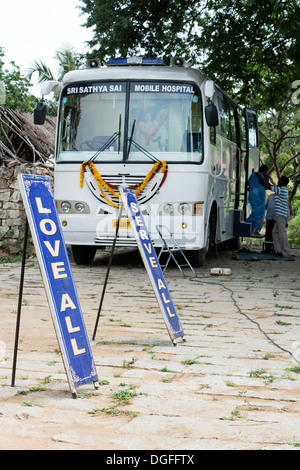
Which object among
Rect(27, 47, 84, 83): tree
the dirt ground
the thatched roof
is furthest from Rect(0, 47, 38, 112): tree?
the dirt ground

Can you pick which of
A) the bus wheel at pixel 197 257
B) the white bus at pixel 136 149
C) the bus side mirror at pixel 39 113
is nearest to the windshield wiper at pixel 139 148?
the white bus at pixel 136 149

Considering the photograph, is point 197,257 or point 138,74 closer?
point 138,74

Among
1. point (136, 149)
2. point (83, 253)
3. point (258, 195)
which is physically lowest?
point (83, 253)

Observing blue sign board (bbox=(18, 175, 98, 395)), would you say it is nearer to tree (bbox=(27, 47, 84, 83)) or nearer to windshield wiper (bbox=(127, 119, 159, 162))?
windshield wiper (bbox=(127, 119, 159, 162))

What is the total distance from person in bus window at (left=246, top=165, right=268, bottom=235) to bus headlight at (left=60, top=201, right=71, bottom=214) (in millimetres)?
6009

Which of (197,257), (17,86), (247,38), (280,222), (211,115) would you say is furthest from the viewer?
(17,86)

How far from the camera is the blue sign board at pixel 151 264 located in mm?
6414

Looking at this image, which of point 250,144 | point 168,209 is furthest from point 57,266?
point 250,144

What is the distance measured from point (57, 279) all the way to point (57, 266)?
88mm

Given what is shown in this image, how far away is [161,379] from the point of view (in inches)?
203

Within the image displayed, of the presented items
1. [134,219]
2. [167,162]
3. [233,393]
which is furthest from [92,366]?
[167,162]

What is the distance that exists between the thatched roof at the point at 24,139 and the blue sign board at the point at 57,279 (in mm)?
12063

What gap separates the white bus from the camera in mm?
12000

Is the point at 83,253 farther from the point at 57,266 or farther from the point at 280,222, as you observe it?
the point at 57,266
